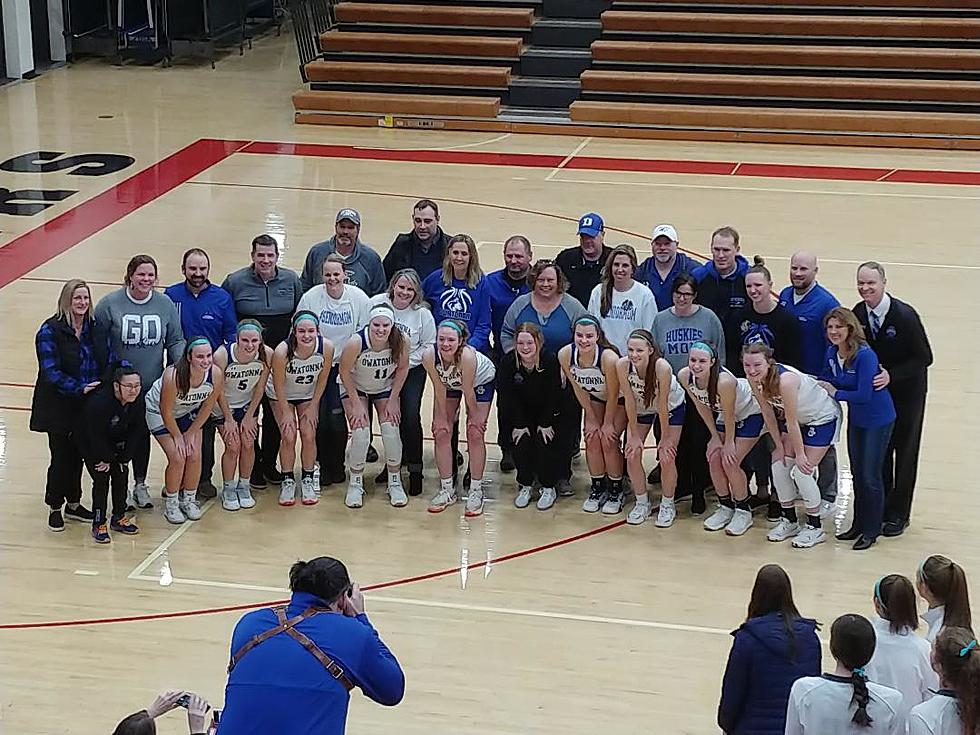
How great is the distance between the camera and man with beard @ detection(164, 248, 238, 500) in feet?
27.9

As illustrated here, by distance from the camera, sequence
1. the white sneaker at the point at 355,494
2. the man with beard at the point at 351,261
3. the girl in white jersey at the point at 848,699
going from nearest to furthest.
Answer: the girl in white jersey at the point at 848,699 < the white sneaker at the point at 355,494 < the man with beard at the point at 351,261

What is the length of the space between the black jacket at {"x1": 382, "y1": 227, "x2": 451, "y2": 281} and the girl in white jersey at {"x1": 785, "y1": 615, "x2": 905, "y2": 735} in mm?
4939

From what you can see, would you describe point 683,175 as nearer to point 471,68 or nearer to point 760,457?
point 471,68

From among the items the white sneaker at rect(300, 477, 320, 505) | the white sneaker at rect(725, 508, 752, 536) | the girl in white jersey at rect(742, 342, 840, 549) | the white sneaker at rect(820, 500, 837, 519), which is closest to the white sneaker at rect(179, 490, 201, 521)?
the white sneaker at rect(300, 477, 320, 505)

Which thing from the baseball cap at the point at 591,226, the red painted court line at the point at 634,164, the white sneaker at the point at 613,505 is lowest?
the white sneaker at the point at 613,505

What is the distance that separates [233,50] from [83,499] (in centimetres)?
1726

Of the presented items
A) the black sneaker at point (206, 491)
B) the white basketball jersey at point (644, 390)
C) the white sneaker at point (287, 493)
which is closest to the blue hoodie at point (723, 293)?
the white basketball jersey at point (644, 390)

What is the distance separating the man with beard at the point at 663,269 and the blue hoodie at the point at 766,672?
3.85m

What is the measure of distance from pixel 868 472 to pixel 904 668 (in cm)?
285

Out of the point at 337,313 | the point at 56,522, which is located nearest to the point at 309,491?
the point at 337,313

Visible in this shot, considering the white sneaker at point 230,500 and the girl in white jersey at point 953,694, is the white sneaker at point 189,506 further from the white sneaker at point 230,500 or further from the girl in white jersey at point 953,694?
the girl in white jersey at point 953,694

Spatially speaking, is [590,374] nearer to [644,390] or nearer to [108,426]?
[644,390]

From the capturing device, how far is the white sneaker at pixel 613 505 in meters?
8.55

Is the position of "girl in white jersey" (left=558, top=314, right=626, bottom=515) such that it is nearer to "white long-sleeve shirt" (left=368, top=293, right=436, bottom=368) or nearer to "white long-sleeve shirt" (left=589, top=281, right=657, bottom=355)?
"white long-sleeve shirt" (left=589, top=281, right=657, bottom=355)
